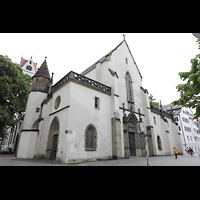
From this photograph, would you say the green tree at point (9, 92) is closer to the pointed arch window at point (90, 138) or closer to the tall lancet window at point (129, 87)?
the pointed arch window at point (90, 138)

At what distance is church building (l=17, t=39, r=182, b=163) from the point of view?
40.4 feet

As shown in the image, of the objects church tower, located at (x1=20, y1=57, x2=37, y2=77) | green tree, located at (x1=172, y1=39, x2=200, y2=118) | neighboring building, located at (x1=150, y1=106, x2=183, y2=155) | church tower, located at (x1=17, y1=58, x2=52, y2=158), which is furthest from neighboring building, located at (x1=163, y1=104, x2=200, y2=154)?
church tower, located at (x1=20, y1=57, x2=37, y2=77)

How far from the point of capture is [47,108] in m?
16.4

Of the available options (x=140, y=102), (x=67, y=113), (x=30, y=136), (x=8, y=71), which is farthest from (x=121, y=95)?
(x=8, y=71)

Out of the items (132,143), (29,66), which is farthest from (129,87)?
(29,66)

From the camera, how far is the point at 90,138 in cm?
1338

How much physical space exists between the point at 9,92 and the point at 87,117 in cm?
1193

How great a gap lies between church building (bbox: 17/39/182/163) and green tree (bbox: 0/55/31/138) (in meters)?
2.36

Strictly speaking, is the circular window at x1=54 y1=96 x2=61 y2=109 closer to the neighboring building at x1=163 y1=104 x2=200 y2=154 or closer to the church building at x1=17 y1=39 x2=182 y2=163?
the church building at x1=17 y1=39 x2=182 y2=163

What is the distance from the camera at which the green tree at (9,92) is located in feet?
54.3

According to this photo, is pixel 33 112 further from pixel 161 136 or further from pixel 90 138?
pixel 161 136

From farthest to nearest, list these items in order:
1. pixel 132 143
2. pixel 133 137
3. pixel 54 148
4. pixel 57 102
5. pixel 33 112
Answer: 1. pixel 133 137
2. pixel 132 143
3. pixel 33 112
4. pixel 57 102
5. pixel 54 148

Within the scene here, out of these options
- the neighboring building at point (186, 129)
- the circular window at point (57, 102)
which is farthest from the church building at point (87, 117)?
the neighboring building at point (186, 129)
